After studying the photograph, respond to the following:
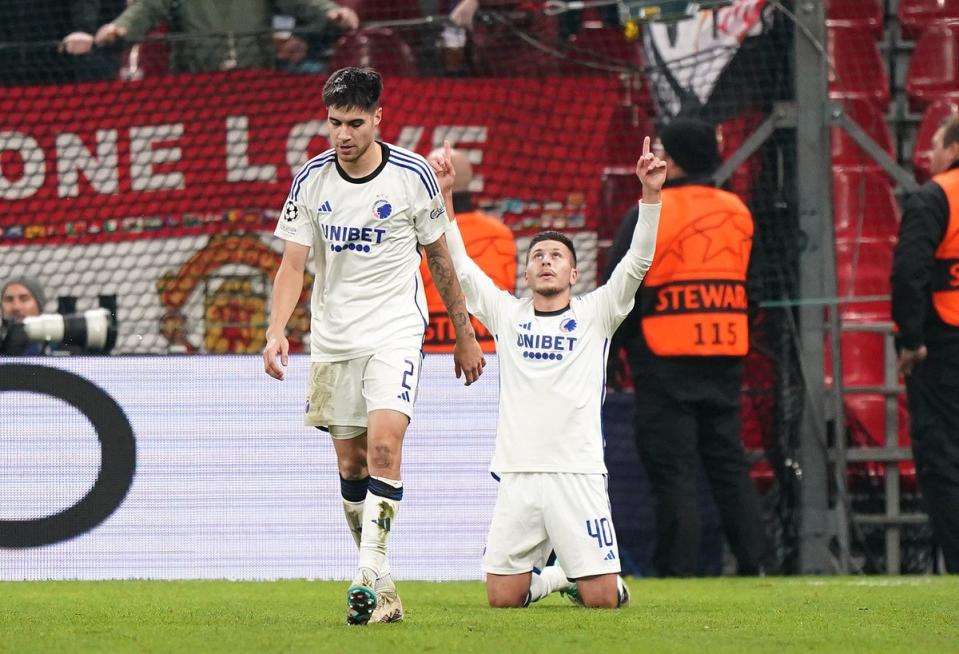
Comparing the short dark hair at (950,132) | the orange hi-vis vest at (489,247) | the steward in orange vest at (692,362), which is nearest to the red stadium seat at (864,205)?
the short dark hair at (950,132)

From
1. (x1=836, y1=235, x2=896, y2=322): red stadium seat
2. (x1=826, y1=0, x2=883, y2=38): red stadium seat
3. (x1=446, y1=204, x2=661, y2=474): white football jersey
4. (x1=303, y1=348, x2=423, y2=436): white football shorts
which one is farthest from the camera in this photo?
(x1=826, y1=0, x2=883, y2=38): red stadium seat

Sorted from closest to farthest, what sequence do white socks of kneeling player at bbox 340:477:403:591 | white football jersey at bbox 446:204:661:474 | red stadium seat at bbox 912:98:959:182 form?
white socks of kneeling player at bbox 340:477:403:591
white football jersey at bbox 446:204:661:474
red stadium seat at bbox 912:98:959:182

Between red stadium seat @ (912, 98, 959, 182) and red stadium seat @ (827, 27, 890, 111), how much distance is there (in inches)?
10.2

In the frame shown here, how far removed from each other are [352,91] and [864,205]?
16.7 feet

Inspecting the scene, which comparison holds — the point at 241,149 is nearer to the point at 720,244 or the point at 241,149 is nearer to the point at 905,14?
the point at 720,244

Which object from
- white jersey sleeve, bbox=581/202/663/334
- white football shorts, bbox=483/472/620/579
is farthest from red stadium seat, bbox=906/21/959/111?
white football shorts, bbox=483/472/620/579

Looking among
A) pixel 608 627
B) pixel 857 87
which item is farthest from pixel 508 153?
pixel 608 627

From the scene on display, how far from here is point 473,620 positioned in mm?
5801

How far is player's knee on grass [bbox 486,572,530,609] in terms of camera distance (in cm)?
650

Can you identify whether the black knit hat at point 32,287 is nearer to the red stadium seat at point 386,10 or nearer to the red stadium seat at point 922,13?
the red stadium seat at point 386,10

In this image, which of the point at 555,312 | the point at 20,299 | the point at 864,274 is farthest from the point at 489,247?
the point at 864,274

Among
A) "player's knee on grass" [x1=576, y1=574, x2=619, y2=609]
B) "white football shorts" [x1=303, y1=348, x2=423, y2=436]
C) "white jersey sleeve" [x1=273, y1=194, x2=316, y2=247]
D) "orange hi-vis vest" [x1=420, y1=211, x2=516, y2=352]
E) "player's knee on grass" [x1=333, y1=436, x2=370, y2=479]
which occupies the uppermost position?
"orange hi-vis vest" [x1=420, y1=211, x2=516, y2=352]

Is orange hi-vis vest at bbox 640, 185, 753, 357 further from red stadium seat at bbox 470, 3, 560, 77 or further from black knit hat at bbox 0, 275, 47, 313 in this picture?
black knit hat at bbox 0, 275, 47, 313

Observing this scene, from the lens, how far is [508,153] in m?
9.81
